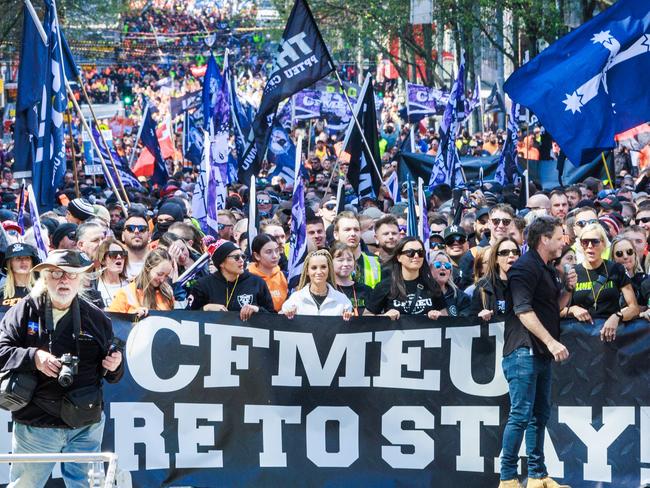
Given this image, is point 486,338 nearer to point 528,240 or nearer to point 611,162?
point 528,240

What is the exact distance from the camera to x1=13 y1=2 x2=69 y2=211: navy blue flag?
38.2 feet

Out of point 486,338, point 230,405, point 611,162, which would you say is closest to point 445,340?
point 486,338

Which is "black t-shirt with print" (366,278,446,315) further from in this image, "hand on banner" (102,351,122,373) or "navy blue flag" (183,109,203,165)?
"navy blue flag" (183,109,203,165)

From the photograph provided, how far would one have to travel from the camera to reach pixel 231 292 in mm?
9109

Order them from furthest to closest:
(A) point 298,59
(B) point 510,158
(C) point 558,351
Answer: (B) point 510,158
(A) point 298,59
(C) point 558,351

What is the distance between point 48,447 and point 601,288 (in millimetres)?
3899

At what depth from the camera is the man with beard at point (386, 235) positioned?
10.7 m

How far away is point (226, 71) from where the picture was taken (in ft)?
68.8

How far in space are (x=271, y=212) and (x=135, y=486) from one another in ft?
24.9

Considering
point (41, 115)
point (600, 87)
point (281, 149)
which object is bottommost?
point (281, 149)

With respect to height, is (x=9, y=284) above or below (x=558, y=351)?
above

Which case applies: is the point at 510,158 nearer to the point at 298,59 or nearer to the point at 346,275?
the point at 298,59

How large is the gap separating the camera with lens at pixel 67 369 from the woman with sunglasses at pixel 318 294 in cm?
256

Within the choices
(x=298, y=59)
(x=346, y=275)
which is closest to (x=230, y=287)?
(x=346, y=275)
